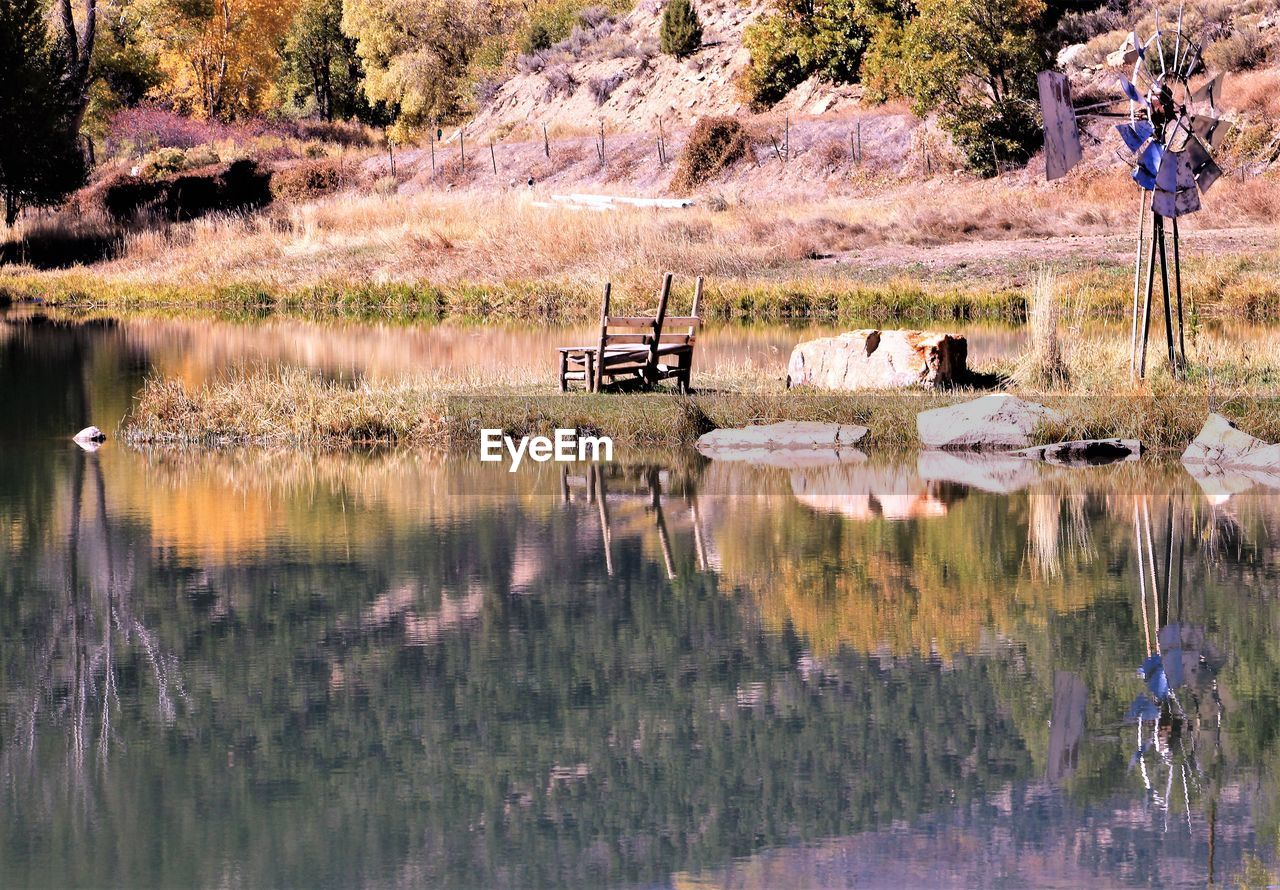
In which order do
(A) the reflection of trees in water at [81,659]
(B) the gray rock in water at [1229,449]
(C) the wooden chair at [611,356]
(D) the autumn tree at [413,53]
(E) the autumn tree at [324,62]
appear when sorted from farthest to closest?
(E) the autumn tree at [324,62] < (D) the autumn tree at [413,53] < (C) the wooden chair at [611,356] < (B) the gray rock in water at [1229,449] < (A) the reflection of trees in water at [81,659]

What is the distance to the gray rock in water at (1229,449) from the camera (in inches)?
717

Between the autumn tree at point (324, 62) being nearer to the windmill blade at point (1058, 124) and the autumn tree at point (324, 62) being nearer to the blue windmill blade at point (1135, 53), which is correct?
the blue windmill blade at point (1135, 53)

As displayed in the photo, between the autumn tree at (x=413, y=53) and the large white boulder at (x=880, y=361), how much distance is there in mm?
64781

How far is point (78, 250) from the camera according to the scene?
2274 inches

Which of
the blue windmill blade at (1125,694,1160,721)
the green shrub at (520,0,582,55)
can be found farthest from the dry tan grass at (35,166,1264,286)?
the green shrub at (520,0,582,55)

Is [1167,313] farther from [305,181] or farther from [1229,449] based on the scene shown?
[305,181]

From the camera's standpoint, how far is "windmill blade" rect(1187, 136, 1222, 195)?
794 inches

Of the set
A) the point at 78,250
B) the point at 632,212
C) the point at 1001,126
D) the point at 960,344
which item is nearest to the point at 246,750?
the point at 960,344

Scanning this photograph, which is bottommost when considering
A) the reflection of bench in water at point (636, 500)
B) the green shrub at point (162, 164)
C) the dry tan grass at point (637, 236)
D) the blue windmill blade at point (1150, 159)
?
the reflection of bench in water at point (636, 500)

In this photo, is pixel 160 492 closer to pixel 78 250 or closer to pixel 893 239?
pixel 893 239

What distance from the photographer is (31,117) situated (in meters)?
54.3

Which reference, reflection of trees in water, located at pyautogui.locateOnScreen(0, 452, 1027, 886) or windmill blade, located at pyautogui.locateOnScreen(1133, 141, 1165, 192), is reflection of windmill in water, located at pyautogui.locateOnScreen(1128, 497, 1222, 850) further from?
windmill blade, located at pyautogui.locateOnScreen(1133, 141, 1165, 192)

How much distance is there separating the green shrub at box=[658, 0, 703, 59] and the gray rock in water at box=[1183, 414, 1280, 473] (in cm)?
5835

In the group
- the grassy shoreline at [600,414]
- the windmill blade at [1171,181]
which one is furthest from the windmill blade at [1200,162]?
the grassy shoreline at [600,414]
